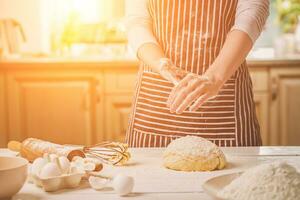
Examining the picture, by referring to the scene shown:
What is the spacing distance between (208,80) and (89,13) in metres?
2.31

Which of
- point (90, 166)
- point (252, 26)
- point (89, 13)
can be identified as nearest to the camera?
point (90, 166)

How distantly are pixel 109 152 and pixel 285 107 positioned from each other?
1.82 m

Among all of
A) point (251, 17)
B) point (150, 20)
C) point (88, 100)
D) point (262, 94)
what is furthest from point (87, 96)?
point (251, 17)

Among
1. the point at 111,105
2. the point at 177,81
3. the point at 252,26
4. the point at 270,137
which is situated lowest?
the point at 270,137

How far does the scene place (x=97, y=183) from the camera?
95 centimetres

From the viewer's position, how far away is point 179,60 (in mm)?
1691

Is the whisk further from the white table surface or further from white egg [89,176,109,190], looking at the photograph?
white egg [89,176,109,190]

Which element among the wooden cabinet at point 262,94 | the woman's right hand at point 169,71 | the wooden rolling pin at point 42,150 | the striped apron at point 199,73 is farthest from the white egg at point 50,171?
the wooden cabinet at point 262,94

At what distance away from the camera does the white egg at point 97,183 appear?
3.11ft

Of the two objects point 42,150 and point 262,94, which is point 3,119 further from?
point 42,150

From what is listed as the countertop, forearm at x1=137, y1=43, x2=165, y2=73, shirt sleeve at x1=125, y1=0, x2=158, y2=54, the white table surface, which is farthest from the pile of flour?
the countertop

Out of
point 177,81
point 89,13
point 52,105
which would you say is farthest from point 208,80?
point 89,13

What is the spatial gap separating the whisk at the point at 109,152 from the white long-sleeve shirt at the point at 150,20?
43cm

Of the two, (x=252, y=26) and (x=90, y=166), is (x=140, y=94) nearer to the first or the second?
(x=252, y=26)
